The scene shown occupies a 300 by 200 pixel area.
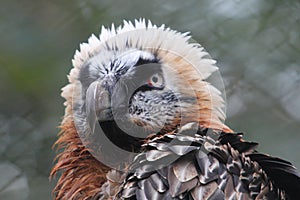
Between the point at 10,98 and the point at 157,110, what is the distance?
27.0 inches

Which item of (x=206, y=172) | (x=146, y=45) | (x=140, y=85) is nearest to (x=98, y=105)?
(x=140, y=85)

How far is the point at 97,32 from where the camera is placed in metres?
2.30

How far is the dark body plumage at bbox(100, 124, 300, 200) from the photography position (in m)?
1.48

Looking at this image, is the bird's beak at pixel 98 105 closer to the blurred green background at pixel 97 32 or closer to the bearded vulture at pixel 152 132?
the bearded vulture at pixel 152 132

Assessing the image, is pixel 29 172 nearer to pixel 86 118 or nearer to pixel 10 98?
pixel 10 98

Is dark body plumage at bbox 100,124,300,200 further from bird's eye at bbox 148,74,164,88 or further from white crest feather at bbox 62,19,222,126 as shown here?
white crest feather at bbox 62,19,222,126

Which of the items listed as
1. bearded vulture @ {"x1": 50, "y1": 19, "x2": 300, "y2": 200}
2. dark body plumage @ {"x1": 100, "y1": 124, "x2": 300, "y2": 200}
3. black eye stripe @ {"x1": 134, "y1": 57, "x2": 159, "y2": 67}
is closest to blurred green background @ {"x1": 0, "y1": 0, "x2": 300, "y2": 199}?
bearded vulture @ {"x1": 50, "y1": 19, "x2": 300, "y2": 200}

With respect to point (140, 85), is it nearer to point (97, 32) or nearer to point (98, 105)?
point (98, 105)

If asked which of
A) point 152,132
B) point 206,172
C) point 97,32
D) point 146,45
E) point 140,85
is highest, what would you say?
point 97,32

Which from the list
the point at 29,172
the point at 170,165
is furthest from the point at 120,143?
the point at 29,172

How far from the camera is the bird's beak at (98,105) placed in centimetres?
182

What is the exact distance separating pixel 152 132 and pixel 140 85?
0.49ft

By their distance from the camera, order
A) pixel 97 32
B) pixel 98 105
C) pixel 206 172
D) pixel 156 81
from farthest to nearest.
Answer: pixel 97 32 < pixel 156 81 < pixel 98 105 < pixel 206 172

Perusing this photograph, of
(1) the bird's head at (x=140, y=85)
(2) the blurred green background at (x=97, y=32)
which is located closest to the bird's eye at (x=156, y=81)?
(1) the bird's head at (x=140, y=85)
